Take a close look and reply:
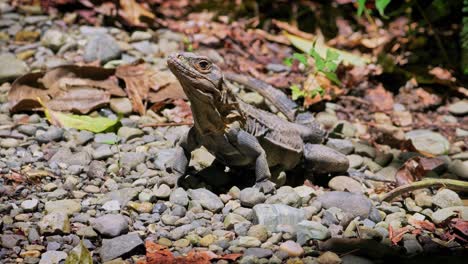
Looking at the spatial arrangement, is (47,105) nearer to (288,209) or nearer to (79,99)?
(79,99)

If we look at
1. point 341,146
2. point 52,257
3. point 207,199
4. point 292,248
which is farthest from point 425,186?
point 52,257

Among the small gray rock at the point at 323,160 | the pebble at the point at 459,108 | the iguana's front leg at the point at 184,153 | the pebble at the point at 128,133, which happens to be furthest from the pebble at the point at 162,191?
the pebble at the point at 459,108

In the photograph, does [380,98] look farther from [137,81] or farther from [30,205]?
[30,205]

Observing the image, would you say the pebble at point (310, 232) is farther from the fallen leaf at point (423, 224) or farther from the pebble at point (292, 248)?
the fallen leaf at point (423, 224)

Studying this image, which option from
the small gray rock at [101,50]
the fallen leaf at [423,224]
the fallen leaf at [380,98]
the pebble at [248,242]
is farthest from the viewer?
the fallen leaf at [380,98]

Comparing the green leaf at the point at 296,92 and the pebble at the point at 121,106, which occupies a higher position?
the green leaf at the point at 296,92

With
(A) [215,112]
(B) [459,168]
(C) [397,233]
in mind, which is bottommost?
(B) [459,168]
